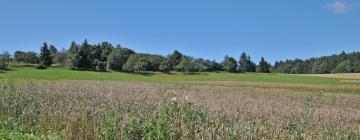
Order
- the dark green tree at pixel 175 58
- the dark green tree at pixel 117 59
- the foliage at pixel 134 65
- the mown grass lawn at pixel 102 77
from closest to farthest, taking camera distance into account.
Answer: the mown grass lawn at pixel 102 77 < the foliage at pixel 134 65 < the dark green tree at pixel 117 59 < the dark green tree at pixel 175 58

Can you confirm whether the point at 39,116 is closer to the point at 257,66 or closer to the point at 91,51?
the point at 91,51

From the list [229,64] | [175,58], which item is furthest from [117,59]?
[229,64]

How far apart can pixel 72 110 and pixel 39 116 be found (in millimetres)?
1264

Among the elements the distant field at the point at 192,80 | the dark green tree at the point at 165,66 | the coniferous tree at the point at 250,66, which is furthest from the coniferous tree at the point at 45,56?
the coniferous tree at the point at 250,66

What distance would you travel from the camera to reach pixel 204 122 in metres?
11.0

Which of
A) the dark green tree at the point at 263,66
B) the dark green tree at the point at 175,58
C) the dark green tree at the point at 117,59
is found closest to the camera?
the dark green tree at the point at 117,59

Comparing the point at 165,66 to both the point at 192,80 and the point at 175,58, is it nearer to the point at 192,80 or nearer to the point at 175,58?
the point at 175,58

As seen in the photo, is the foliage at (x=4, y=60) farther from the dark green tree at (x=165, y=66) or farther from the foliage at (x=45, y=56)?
the dark green tree at (x=165, y=66)

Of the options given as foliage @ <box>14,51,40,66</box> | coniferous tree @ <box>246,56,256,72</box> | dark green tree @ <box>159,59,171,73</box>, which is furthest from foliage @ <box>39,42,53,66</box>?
coniferous tree @ <box>246,56,256,72</box>

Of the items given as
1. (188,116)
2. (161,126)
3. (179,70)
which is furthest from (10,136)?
(179,70)

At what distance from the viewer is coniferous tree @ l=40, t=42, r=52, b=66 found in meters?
124

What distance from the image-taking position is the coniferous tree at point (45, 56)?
4884 inches

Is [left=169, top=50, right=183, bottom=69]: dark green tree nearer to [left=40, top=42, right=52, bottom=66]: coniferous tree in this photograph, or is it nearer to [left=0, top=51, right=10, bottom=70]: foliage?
[left=40, top=42, right=52, bottom=66]: coniferous tree

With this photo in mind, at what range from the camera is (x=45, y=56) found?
415 feet
